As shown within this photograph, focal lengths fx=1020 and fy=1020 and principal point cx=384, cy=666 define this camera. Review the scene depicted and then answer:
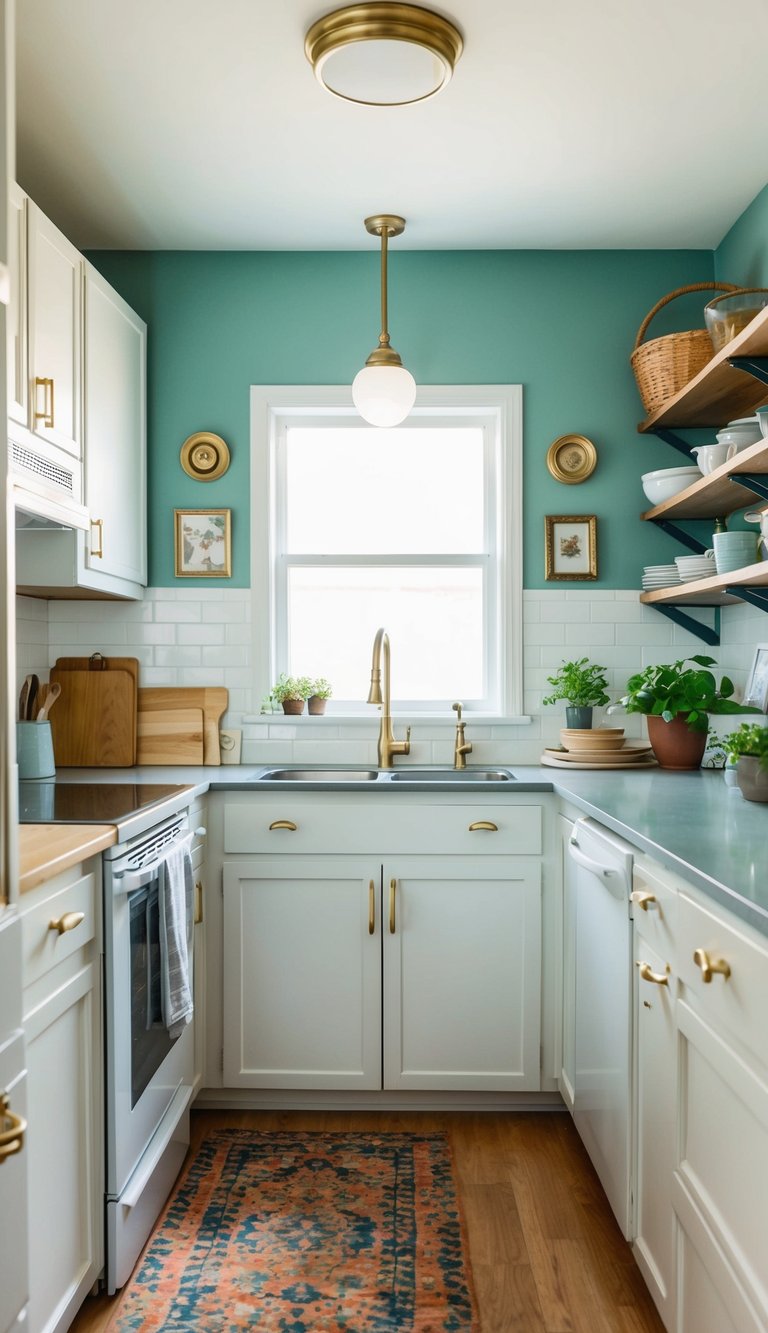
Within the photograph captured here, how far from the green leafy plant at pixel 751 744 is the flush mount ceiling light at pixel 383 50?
1.60 meters

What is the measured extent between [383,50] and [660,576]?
1.75m

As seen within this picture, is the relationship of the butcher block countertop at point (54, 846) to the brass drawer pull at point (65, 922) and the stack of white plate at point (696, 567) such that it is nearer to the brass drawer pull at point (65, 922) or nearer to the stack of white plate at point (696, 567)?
the brass drawer pull at point (65, 922)

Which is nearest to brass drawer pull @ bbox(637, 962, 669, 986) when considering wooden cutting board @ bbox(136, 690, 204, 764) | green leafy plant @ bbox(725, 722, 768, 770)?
green leafy plant @ bbox(725, 722, 768, 770)

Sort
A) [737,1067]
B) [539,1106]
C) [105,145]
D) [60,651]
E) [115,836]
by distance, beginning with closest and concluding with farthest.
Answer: [737,1067], [115,836], [105,145], [539,1106], [60,651]

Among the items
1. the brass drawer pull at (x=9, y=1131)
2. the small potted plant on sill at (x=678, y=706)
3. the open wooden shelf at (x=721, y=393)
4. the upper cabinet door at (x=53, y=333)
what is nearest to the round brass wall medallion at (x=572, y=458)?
the open wooden shelf at (x=721, y=393)

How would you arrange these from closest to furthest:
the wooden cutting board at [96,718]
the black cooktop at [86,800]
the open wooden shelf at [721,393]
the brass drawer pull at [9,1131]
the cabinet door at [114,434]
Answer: the brass drawer pull at [9,1131], the black cooktop at [86,800], the open wooden shelf at [721,393], the cabinet door at [114,434], the wooden cutting board at [96,718]

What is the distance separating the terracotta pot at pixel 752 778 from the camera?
88.9 inches

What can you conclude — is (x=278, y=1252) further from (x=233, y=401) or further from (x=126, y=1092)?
(x=233, y=401)

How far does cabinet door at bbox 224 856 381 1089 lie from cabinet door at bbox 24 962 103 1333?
90 centimetres

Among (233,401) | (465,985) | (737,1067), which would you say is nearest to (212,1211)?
(465,985)

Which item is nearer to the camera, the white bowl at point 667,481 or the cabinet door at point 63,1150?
the cabinet door at point 63,1150

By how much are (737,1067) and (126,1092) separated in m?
1.21

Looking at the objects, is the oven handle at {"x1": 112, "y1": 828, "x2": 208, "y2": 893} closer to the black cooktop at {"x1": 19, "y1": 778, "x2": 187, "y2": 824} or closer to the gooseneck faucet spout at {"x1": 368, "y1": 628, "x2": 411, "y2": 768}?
the black cooktop at {"x1": 19, "y1": 778, "x2": 187, "y2": 824}

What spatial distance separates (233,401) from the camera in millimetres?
3436
